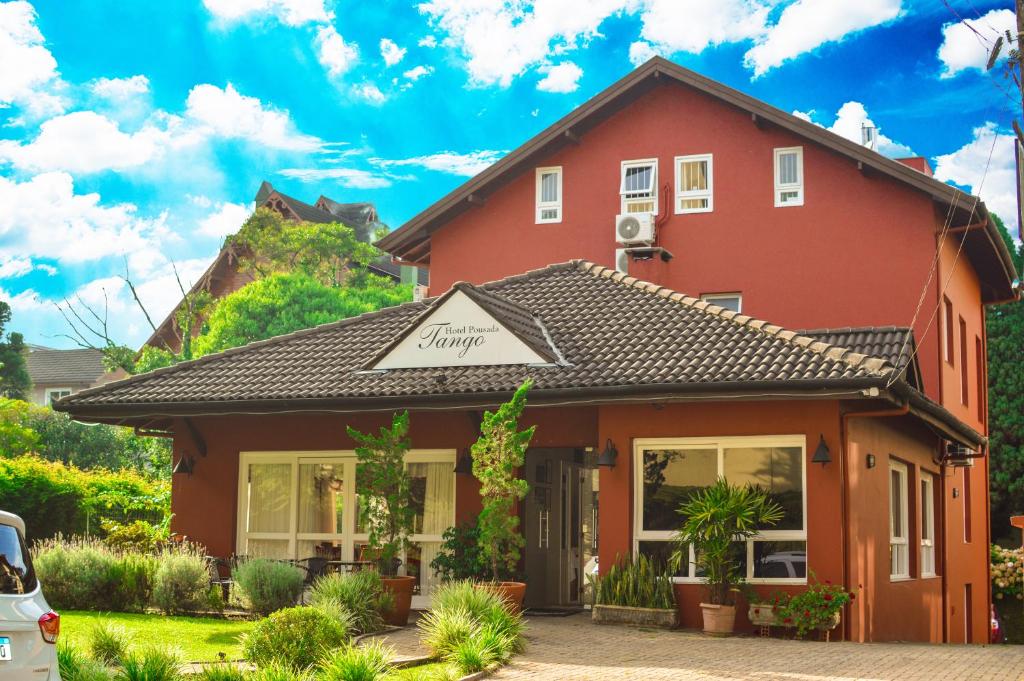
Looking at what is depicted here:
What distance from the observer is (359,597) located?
1365cm

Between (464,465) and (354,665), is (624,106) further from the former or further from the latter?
(354,665)

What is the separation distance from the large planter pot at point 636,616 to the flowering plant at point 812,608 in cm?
129

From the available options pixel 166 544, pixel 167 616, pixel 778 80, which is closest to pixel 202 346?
pixel 778 80

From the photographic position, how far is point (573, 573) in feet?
64.3

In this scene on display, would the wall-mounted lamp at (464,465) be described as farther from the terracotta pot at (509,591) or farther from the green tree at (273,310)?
the green tree at (273,310)

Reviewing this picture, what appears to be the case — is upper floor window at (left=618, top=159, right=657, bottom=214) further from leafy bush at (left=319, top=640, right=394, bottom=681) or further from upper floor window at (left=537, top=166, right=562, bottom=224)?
leafy bush at (left=319, top=640, right=394, bottom=681)

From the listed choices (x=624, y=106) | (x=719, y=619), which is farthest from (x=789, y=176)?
(x=719, y=619)

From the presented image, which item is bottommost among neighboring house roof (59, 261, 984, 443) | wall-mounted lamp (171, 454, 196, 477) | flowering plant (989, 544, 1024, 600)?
flowering plant (989, 544, 1024, 600)

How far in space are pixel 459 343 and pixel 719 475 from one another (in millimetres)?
4238

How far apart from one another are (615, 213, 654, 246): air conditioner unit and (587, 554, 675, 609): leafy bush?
29.1 feet

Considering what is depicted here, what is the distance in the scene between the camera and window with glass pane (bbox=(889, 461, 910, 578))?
17.8 metres

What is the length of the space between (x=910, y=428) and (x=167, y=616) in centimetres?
1109

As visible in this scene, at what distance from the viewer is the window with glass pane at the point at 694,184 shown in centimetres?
2344

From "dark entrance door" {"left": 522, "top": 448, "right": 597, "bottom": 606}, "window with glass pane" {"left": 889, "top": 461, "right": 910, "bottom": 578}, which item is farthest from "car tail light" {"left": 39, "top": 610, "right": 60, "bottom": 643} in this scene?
"window with glass pane" {"left": 889, "top": 461, "right": 910, "bottom": 578}
